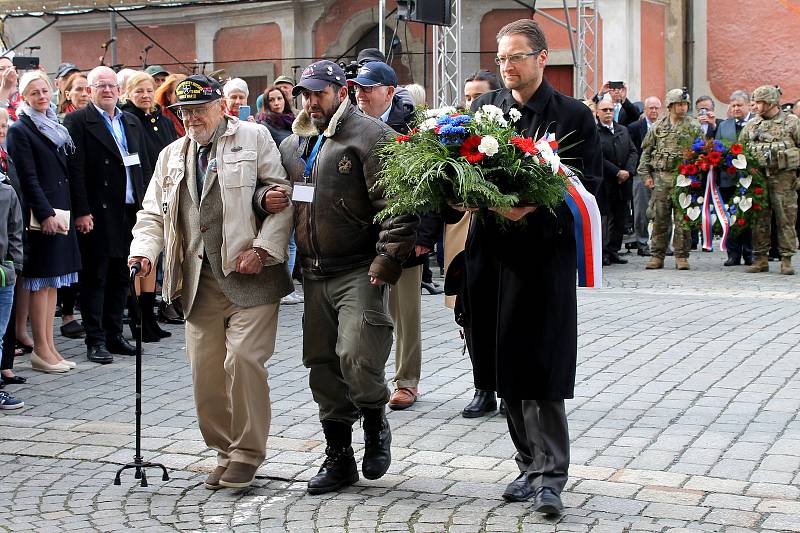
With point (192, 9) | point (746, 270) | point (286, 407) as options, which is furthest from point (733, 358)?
point (192, 9)

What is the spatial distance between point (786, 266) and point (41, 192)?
365 inches

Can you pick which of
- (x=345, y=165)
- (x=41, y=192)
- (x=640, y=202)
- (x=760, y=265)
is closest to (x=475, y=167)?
(x=345, y=165)

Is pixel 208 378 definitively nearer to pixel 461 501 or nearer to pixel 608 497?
pixel 461 501

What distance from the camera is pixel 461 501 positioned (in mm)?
5871

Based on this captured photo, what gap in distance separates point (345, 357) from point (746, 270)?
416 inches

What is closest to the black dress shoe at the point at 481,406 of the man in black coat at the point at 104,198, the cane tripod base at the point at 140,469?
the cane tripod base at the point at 140,469

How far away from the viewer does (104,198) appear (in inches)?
398

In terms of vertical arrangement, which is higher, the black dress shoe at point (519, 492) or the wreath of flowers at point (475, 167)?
the wreath of flowers at point (475, 167)

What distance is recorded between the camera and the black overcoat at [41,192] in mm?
9328

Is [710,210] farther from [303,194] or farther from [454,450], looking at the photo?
[303,194]

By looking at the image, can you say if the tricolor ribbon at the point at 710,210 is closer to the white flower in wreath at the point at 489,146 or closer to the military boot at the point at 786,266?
the military boot at the point at 786,266

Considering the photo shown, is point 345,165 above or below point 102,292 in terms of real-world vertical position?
above

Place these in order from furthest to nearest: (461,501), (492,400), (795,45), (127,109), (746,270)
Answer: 1. (795,45)
2. (746,270)
3. (127,109)
4. (492,400)
5. (461,501)

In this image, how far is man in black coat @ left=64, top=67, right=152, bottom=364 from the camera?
9914mm
